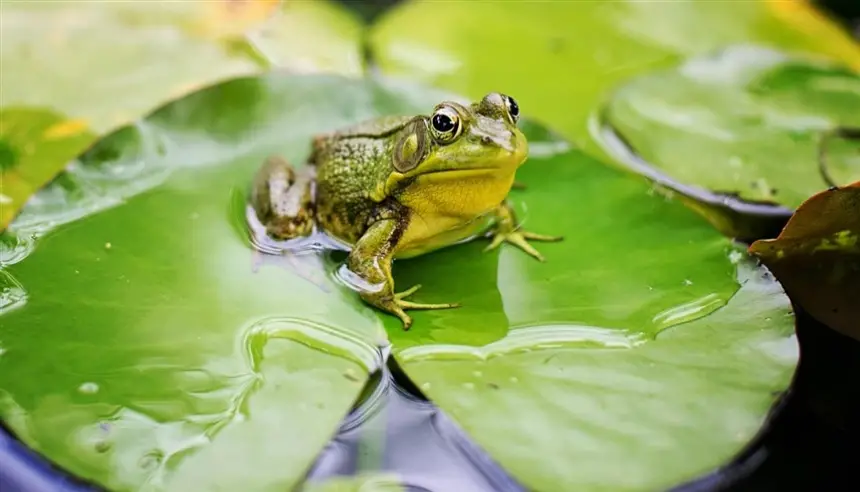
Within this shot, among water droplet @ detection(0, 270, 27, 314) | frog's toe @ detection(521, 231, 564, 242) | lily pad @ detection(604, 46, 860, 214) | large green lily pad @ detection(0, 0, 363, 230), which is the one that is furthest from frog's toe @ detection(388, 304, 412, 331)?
large green lily pad @ detection(0, 0, 363, 230)

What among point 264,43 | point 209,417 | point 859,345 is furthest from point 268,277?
point 859,345

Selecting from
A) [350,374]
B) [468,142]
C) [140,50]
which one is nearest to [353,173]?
[468,142]

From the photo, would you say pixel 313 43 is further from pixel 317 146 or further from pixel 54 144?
pixel 54 144

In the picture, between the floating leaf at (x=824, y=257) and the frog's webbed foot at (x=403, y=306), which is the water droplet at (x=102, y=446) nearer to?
the frog's webbed foot at (x=403, y=306)

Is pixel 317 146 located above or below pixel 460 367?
above

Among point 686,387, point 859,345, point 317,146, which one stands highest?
point 317,146

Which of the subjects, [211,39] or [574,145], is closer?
[574,145]

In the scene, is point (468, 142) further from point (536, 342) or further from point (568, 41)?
point (568, 41)
